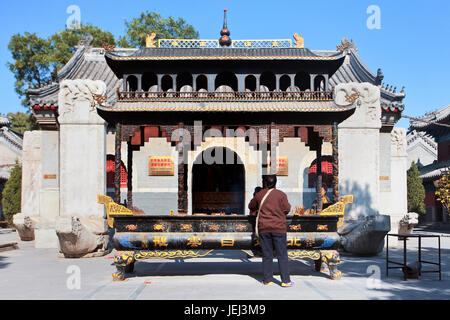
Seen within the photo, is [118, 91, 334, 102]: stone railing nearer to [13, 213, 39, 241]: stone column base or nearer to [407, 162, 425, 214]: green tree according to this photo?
[13, 213, 39, 241]: stone column base

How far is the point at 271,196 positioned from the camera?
25.8 ft

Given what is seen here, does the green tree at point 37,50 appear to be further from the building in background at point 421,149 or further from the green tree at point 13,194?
the building in background at point 421,149

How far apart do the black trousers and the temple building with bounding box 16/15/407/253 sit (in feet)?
6.58

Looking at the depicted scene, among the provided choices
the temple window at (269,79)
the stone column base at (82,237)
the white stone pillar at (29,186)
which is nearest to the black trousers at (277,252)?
the temple window at (269,79)

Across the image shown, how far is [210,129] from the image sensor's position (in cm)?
1216

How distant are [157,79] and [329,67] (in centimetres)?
409

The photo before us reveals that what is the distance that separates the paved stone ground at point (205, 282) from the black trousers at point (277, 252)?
→ 230 millimetres

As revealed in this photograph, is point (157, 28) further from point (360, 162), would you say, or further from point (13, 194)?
point (360, 162)

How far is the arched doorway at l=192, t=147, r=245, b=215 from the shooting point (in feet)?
60.8

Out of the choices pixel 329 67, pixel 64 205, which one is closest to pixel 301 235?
pixel 329 67

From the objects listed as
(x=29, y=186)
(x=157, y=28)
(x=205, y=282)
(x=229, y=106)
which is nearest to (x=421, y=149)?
(x=157, y=28)

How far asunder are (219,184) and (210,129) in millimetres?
7080

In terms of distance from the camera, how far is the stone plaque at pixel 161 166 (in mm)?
17250

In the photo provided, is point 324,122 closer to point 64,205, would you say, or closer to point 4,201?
point 64,205
